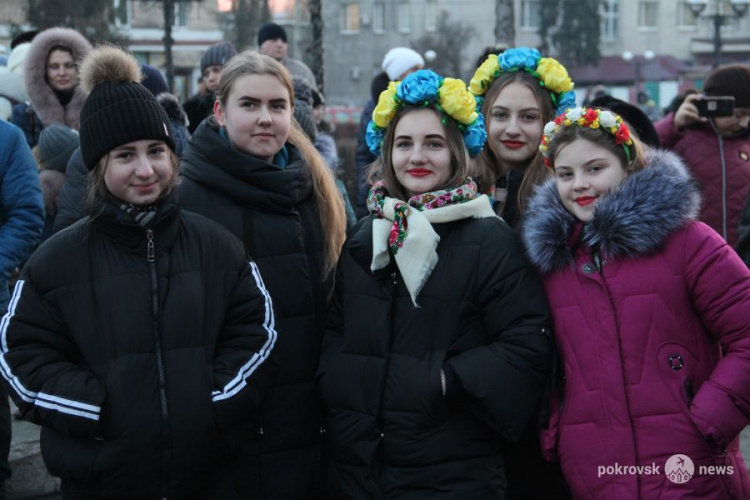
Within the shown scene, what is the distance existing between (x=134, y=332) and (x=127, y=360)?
0.10 metres

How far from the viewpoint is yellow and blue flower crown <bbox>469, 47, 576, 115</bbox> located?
4.27 m

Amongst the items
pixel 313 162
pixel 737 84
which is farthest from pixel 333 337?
pixel 737 84

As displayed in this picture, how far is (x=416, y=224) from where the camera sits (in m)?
3.44

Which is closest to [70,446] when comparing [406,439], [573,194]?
[406,439]

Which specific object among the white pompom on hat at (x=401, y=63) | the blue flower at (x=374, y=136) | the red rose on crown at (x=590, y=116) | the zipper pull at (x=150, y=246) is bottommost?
the zipper pull at (x=150, y=246)

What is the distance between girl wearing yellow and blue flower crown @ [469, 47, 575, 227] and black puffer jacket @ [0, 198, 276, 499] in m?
1.44

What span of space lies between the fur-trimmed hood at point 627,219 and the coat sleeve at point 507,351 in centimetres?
12

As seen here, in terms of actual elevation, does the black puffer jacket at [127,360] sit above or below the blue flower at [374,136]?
below

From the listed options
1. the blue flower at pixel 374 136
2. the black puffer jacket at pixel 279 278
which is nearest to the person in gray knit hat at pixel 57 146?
the black puffer jacket at pixel 279 278

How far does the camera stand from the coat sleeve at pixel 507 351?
3301 mm

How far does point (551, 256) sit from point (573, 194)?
0.83ft

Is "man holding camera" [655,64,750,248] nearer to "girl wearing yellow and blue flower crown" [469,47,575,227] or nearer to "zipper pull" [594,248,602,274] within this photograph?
"girl wearing yellow and blue flower crown" [469,47,575,227]

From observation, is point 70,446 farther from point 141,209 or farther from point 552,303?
point 552,303

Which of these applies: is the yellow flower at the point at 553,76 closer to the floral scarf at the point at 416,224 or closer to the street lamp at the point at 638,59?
the floral scarf at the point at 416,224
